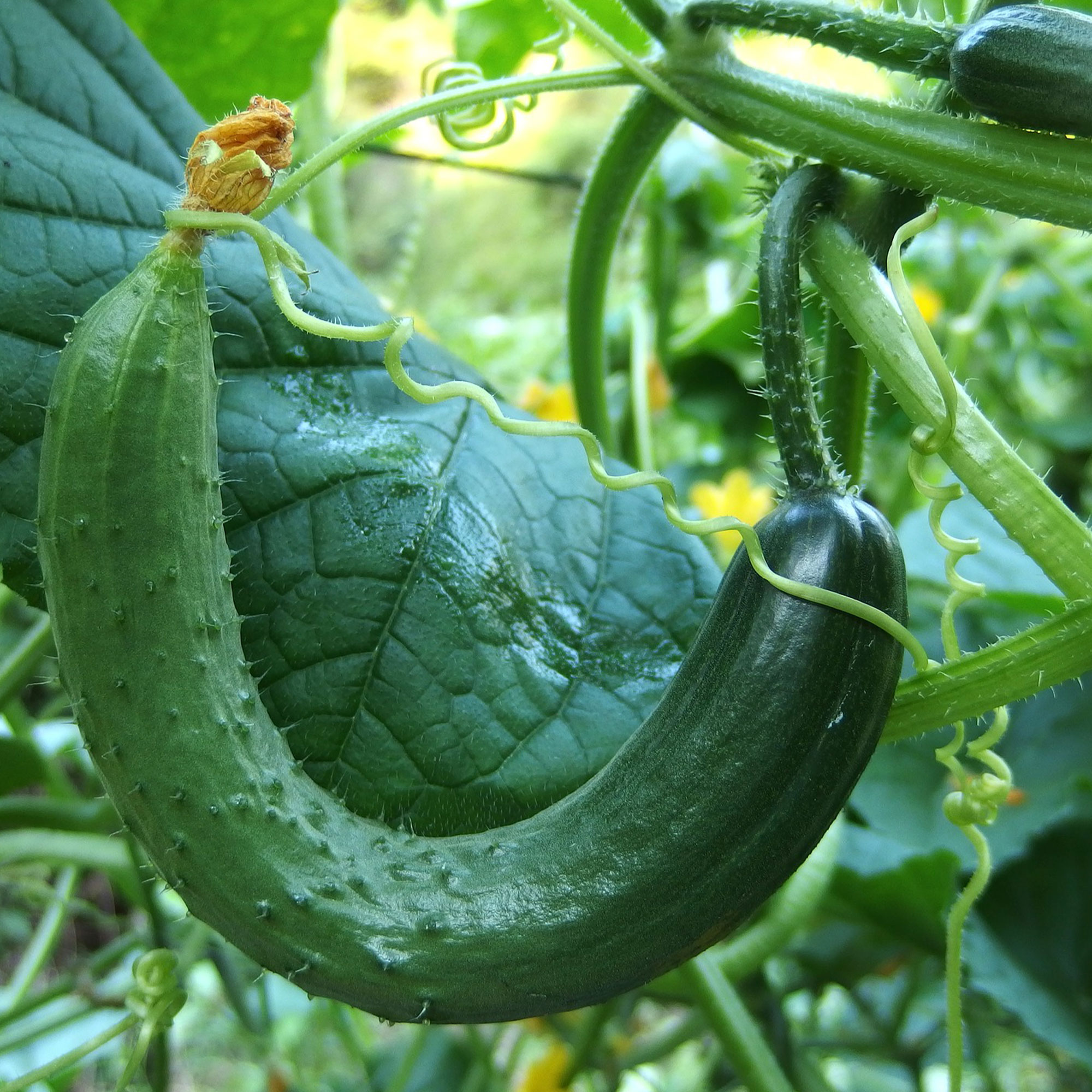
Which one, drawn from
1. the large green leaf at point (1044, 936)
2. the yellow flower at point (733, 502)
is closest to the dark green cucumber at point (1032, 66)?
the yellow flower at point (733, 502)

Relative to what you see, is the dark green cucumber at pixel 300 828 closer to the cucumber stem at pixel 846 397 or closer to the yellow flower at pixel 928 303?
the cucumber stem at pixel 846 397

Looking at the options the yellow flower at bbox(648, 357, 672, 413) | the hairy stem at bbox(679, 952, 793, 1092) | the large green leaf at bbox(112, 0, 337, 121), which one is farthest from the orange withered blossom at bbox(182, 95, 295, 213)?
the yellow flower at bbox(648, 357, 672, 413)

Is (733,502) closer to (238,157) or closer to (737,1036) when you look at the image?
(737,1036)

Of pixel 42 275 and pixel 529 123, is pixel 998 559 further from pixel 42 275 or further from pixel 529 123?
pixel 529 123

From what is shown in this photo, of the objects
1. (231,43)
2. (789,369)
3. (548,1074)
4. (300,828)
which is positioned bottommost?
(548,1074)

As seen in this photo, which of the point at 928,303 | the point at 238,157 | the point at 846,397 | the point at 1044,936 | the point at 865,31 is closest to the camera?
the point at 238,157

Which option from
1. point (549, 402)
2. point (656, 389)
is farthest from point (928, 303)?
point (549, 402)

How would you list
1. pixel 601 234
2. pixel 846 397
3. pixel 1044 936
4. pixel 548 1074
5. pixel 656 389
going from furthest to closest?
1. pixel 656 389
2. pixel 548 1074
3. pixel 1044 936
4. pixel 601 234
5. pixel 846 397
